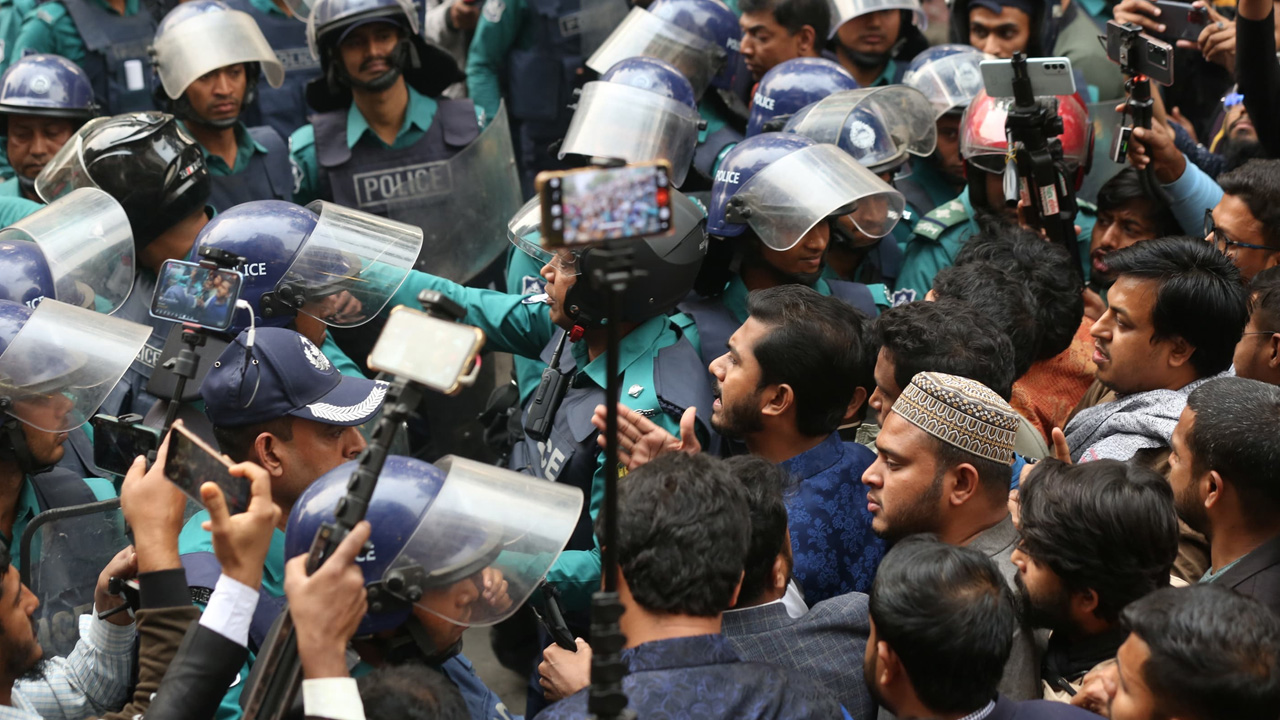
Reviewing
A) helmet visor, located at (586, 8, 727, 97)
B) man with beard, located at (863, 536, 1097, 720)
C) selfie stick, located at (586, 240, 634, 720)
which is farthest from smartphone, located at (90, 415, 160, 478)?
helmet visor, located at (586, 8, 727, 97)

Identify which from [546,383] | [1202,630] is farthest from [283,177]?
[1202,630]

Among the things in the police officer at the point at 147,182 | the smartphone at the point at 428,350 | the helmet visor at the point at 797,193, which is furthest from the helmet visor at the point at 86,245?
the smartphone at the point at 428,350

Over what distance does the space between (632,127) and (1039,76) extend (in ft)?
4.89

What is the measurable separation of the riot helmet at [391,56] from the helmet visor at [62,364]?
9.31ft

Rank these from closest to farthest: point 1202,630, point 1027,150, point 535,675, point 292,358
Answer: point 1202,630, point 292,358, point 535,675, point 1027,150

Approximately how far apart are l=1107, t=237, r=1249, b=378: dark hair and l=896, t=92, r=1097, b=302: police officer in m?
1.26

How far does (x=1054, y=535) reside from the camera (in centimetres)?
256

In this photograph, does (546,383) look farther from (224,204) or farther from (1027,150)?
(224,204)

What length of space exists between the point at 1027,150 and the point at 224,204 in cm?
350

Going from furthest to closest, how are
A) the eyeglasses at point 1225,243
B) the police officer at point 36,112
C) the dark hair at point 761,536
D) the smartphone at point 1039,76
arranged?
the police officer at point 36,112 < the smartphone at point 1039,76 < the eyeglasses at point 1225,243 < the dark hair at point 761,536

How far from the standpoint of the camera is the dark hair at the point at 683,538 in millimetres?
2227

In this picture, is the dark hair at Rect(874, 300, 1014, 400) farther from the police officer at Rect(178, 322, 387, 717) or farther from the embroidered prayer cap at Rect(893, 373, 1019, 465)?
the police officer at Rect(178, 322, 387, 717)

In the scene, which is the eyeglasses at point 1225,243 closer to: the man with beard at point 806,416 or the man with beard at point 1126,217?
the man with beard at point 1126,217

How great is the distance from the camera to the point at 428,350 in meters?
1.96
